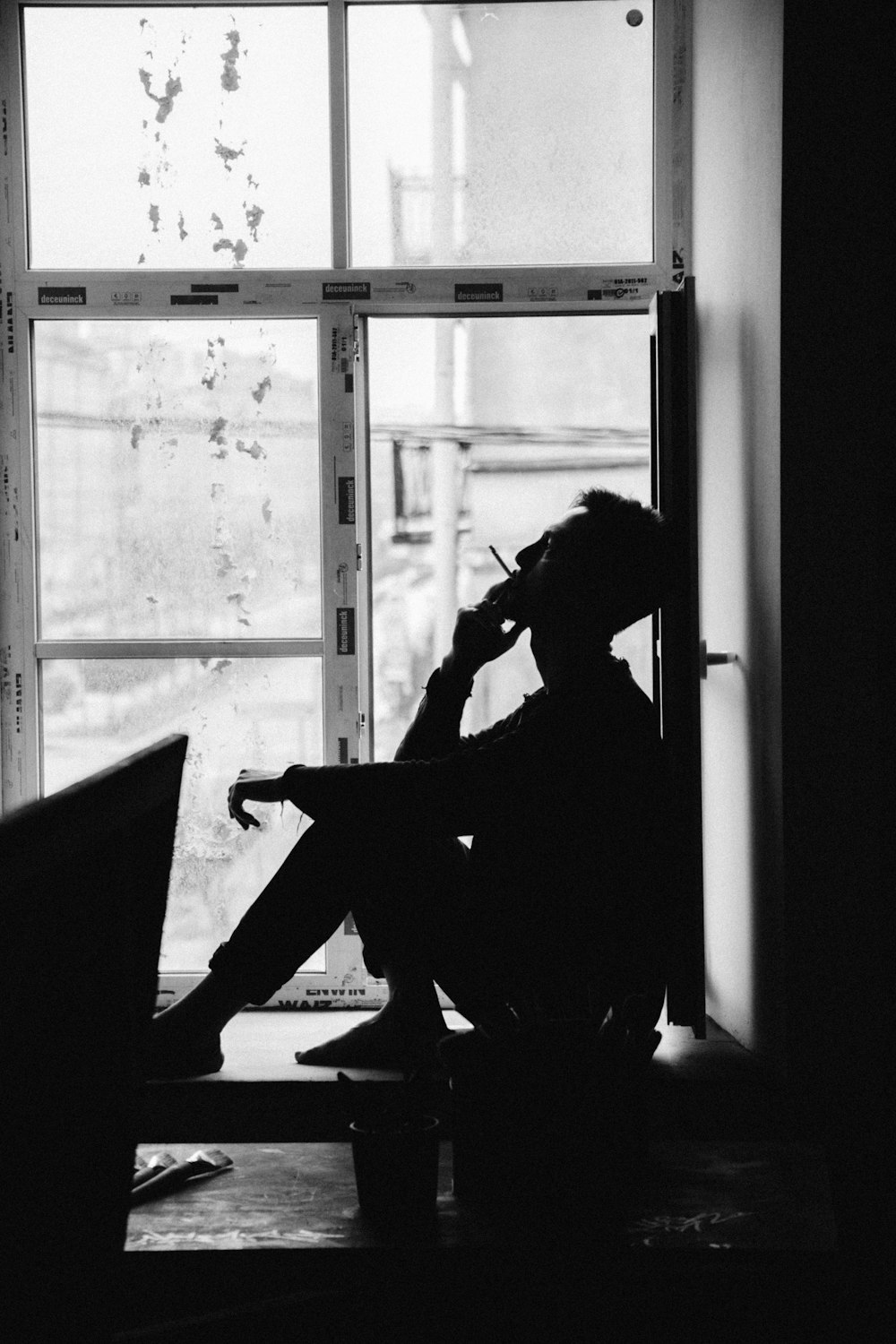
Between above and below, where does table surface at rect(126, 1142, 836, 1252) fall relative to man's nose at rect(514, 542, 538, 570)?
below

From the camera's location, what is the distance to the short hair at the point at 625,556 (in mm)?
2072

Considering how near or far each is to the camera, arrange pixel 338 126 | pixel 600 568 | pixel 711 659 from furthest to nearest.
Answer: pixel 338 126, pixel 711 659, pixel 600 568

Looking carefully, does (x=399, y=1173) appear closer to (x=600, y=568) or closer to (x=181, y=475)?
(x=600, y=568)

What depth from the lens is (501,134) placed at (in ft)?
8.84

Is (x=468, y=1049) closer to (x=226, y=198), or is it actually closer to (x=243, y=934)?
(x=243, y=934)

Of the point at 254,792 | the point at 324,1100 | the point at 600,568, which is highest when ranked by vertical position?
the point at 600,568

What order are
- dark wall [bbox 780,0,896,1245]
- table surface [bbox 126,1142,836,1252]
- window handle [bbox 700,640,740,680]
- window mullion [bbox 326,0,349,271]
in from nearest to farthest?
table surface [bbox 126,1142,836,1252], dark wall [bbox 780,0,896,1245], window handle [bbox 700,640,740,680], window mullion [bbox 326,0,349,271]

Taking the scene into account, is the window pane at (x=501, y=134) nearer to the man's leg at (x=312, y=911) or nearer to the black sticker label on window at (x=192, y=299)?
the black sticker label on window at (x=192, y=299)

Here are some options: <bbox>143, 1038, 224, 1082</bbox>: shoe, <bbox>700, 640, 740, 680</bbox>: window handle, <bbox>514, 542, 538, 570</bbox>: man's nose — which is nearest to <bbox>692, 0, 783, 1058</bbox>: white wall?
<bbox>700, 640, 740, 680</bbox>: window handle

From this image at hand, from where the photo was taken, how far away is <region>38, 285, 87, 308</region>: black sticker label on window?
269 cm

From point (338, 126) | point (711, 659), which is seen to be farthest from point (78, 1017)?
point (338, 126)

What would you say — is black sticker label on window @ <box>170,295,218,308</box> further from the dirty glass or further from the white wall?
the white wall

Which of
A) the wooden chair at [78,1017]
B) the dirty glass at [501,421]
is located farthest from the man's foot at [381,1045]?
the wooden chair at [78,1017]

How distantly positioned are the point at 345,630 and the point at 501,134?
114cm
